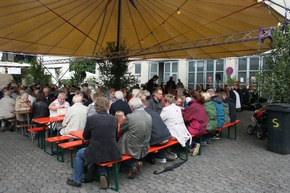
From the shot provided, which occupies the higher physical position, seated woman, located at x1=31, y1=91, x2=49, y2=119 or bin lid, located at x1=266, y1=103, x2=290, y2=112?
bin lid, located at x1=266, y1=103, x2=290, y2=112

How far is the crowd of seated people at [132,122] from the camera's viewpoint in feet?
12.5

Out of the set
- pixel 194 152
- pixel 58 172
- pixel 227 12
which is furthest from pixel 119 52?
pixel 58 172

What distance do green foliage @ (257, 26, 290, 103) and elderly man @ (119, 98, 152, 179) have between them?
3.65 m

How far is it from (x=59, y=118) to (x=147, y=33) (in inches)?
310

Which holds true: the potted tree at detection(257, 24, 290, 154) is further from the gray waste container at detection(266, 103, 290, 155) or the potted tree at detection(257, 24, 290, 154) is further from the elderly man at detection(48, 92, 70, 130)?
the elderly man at detection(48, 92, 70, 130)

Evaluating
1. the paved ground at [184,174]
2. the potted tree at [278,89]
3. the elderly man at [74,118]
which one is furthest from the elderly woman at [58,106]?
the potted tree at [278,89]

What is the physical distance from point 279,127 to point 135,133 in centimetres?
370

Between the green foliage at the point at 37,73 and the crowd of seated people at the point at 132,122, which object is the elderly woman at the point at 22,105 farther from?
the green foliage at the point at 37,73

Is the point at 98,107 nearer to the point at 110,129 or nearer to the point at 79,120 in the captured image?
the point at 110,129

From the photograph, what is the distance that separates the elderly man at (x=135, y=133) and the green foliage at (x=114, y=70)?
650 cm

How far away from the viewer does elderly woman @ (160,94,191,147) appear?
5242mm

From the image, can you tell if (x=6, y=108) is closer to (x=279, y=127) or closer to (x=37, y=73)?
(x=279, y=127)

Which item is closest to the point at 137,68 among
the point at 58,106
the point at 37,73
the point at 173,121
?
the point at 37,73

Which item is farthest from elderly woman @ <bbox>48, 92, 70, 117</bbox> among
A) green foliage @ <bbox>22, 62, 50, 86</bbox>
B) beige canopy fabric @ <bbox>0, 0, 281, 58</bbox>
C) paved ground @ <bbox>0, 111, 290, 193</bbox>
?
green foliage @ <bbox>22, 62, 50, 86</bbox>
